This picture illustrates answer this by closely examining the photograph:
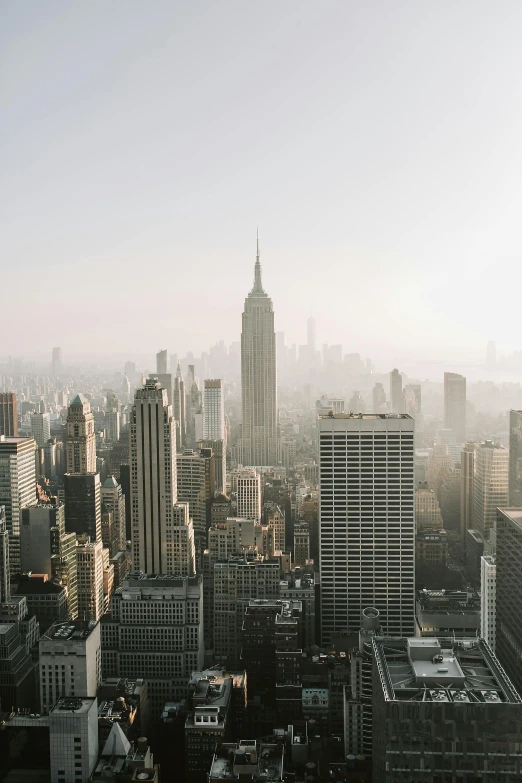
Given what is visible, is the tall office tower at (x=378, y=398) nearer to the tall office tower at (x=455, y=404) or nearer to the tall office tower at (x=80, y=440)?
the tall office tower at (x=455, y=404)

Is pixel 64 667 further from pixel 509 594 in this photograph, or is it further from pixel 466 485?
pixel 466 485

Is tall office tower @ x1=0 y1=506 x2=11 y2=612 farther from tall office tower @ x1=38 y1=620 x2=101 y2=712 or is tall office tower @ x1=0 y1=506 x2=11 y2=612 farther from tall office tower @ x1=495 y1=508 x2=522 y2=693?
tall office tower @ x1=495 y1=508 x2=522 y2=693

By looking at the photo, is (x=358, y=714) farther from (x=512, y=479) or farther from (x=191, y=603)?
(x=512, y=479)

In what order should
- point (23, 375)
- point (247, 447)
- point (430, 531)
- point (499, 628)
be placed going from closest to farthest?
1. point (499, 628)
2. point (23, 375)
3. point (430, 531)
4. point (247, 447)

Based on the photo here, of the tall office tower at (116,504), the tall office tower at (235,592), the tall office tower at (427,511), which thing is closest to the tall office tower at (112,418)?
the tall office tower at (116,504)

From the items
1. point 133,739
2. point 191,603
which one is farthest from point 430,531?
point 133,739

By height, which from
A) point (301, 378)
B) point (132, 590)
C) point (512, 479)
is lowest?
point (132, 590)

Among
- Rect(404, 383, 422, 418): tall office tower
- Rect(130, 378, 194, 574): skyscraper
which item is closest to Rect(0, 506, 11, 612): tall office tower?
Rect(130, 378, 194, 574): skyscraper

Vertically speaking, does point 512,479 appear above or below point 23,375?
below
